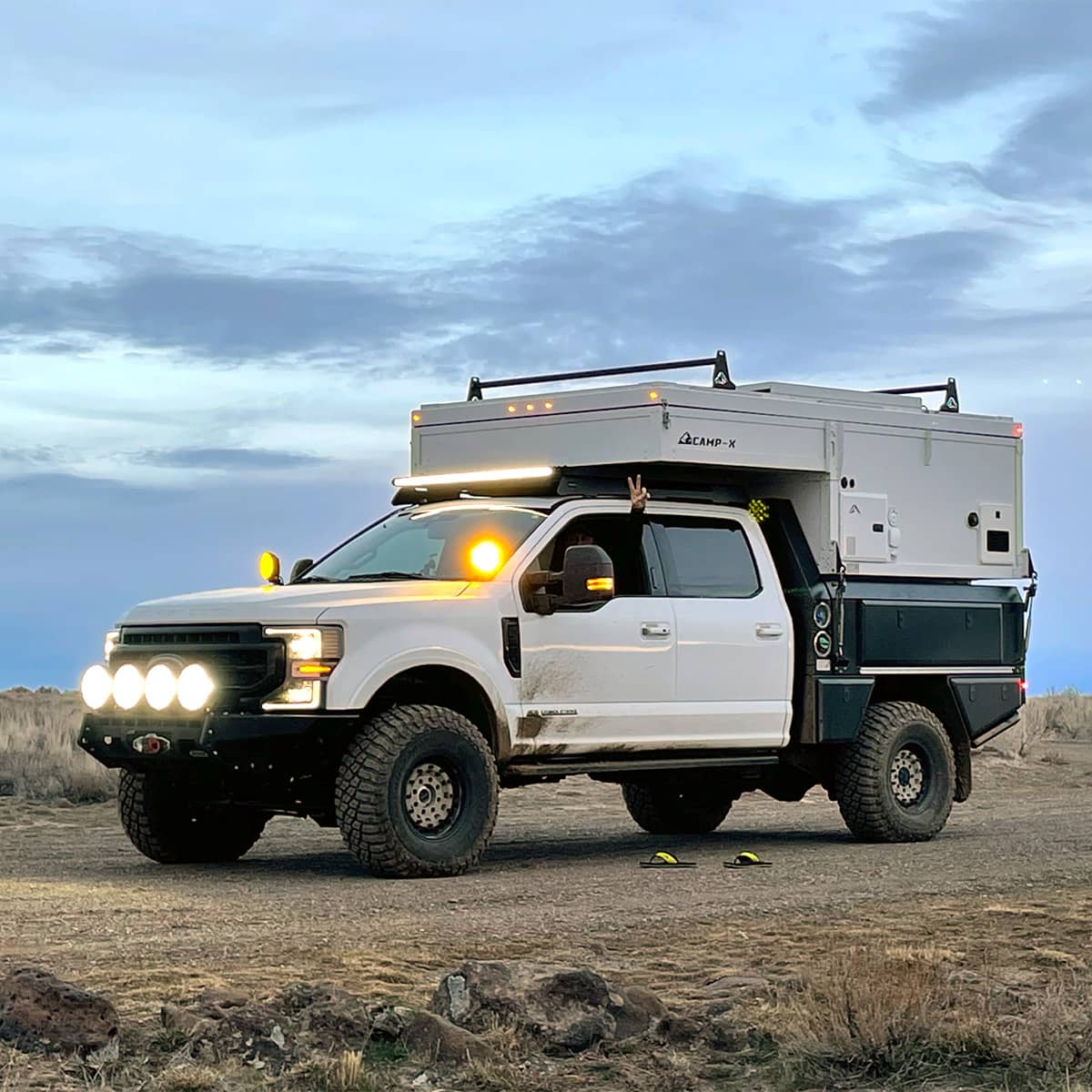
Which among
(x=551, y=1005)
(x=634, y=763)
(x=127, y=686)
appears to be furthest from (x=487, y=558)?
(x=551, y=1005)

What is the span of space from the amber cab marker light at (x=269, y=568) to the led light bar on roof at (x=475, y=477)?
3.59 ft

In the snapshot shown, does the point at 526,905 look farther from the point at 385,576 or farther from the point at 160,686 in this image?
the point at 385,576

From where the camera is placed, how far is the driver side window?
550 inches

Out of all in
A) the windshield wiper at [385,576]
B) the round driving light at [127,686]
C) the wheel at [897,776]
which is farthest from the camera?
the wheel at [897,776]

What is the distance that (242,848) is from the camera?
1397cm

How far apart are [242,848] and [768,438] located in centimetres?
468

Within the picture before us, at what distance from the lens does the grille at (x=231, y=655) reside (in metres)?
12.1

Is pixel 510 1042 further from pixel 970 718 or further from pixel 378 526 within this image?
pixel 970 718

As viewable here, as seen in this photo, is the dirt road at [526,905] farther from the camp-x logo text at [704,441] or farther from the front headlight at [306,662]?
the camp-x logo text at [704,441]

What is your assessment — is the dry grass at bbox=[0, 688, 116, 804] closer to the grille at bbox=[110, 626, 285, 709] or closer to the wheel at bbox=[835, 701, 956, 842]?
the grille at bbox=[110, 626, 285, 709]

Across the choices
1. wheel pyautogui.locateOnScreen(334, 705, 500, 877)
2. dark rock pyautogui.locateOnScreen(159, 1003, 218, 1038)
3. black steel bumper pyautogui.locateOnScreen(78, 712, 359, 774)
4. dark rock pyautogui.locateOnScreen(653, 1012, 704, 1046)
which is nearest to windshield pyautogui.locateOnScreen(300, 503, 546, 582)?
wheel pyautogui.locateOnScreen(334, 705, 500, 877)

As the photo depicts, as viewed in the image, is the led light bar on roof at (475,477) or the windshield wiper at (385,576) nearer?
the windshield wiper at (385,576)

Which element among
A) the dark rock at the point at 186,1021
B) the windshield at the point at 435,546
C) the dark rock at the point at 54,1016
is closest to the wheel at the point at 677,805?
the windshield at the point at 435,546

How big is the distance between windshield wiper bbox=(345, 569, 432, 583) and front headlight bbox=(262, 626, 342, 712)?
3.77 feet
